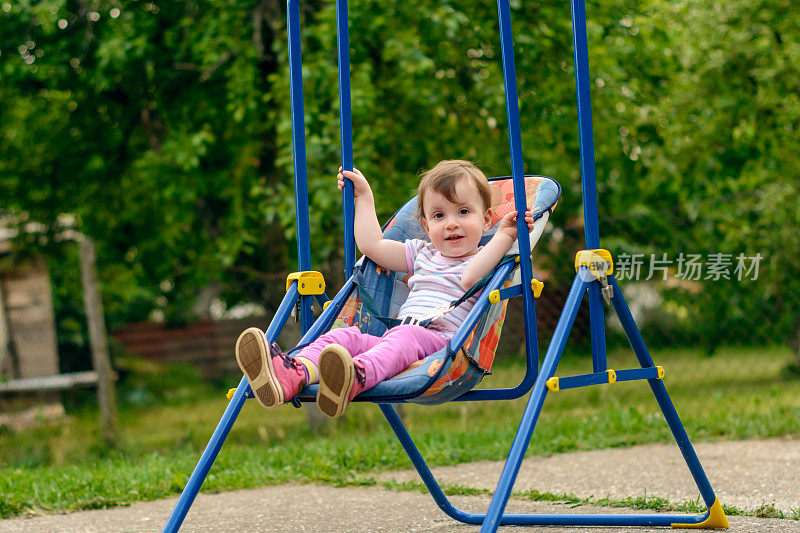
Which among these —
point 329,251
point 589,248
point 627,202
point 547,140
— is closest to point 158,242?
point 329,251

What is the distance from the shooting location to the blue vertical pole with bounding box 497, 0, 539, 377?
2709 mm

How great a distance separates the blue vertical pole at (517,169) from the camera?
2.71 metres

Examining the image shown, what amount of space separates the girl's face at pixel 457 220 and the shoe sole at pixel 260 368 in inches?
37.1

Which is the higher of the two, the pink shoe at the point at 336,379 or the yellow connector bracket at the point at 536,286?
the yellow connector bracket at the point at 536,286

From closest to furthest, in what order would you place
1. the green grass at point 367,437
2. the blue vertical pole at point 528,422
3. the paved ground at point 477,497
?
1. the blue vertical pole at point 528,422
2. the paved ground at point 477,497
3. the green grass at point 367,437

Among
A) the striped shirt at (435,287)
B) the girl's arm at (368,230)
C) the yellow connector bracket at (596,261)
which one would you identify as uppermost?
the girl's arm at (368,230)

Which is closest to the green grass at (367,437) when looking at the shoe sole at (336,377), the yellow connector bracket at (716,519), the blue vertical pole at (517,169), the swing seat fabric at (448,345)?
the yellow connector bracket at (716,519)

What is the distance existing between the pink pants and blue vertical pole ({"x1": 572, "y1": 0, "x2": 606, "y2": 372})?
50 cm

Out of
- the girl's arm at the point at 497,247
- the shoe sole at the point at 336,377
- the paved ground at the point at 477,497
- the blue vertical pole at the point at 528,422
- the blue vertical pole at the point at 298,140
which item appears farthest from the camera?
the paved ground at the point at 477,497

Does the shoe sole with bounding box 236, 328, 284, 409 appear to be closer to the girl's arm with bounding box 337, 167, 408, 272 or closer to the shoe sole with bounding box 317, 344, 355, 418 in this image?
the shoe sole with bounding box 317, 344, 355, 418

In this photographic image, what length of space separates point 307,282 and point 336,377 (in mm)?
776

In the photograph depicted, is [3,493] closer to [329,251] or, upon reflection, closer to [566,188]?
[329,251]

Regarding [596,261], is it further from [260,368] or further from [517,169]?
[260,368]

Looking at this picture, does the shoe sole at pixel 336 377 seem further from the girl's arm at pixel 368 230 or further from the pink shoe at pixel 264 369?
the girl's arm at pixel 368 230
